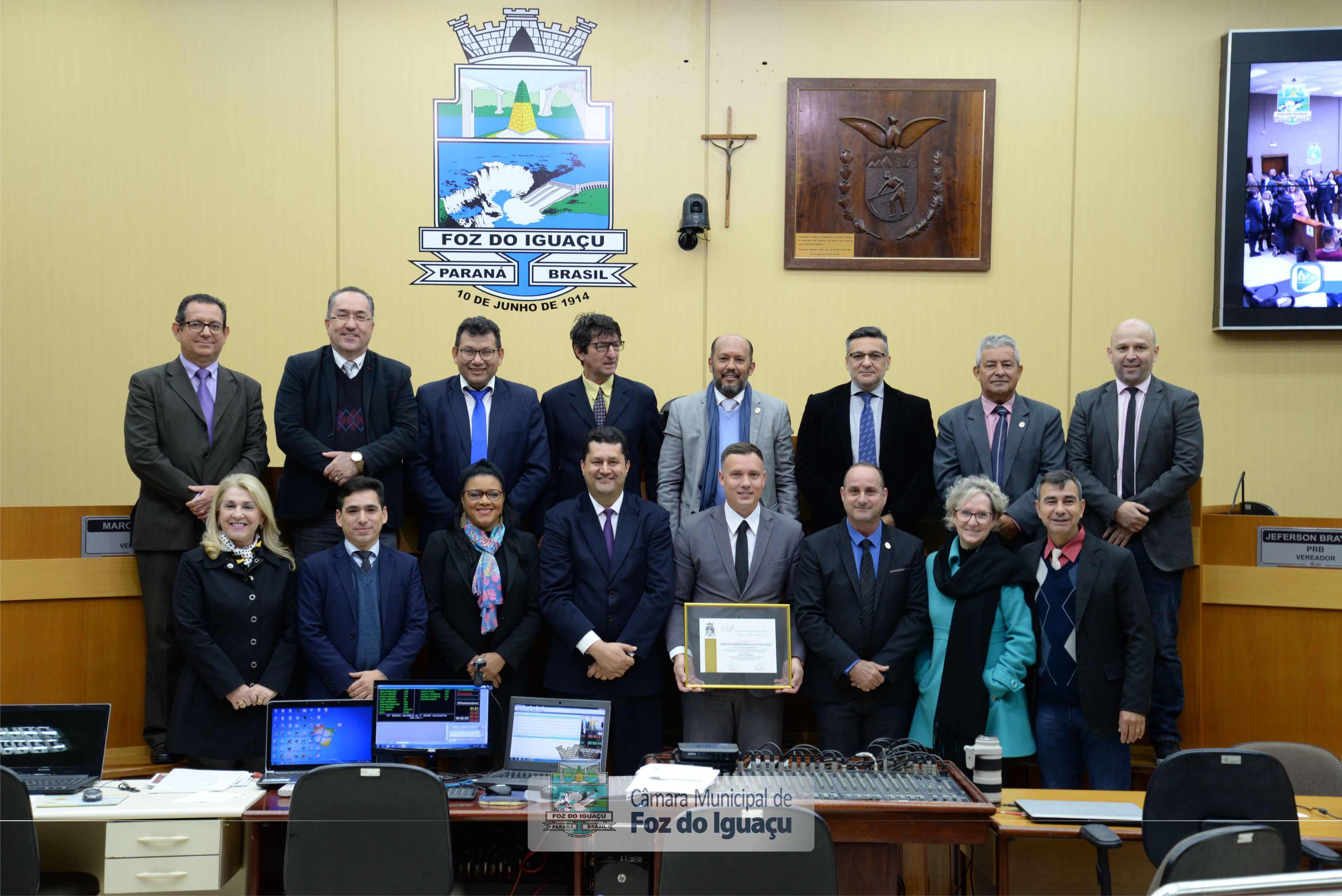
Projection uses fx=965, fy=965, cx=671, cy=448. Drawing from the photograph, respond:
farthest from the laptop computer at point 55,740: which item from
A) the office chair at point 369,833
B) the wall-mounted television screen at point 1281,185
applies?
the wall-mounted television screen at point 1281,185

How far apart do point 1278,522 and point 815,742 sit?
7.59 feet

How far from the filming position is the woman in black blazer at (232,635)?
3705 mm

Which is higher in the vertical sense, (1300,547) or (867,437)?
(867,437)

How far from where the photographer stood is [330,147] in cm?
623

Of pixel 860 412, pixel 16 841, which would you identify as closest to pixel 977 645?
pixel 860 412

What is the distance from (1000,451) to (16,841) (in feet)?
12.5

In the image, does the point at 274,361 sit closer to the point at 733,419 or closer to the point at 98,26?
the point at 98,26

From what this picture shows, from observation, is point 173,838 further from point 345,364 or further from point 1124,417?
point 1124,417

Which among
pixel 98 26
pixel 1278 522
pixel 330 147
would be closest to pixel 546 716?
pixel 1278 522

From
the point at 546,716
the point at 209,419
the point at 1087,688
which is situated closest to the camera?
the point at 546,716

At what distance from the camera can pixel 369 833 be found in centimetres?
268

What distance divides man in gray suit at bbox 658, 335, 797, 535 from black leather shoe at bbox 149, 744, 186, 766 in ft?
7.69

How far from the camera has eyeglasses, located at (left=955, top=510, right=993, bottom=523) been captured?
377 centimetres

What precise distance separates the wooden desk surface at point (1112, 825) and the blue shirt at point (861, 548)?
952mm
